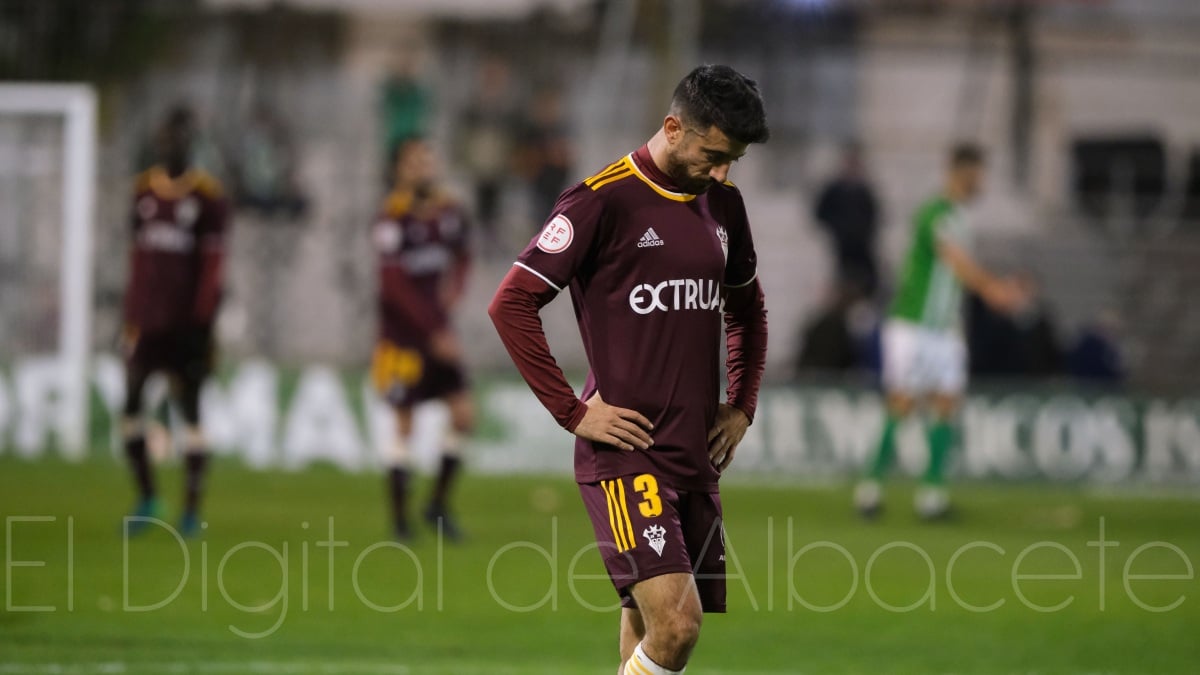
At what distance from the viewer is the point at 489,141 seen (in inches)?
774

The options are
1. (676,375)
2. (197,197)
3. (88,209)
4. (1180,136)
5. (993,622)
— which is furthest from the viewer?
(1180,136)

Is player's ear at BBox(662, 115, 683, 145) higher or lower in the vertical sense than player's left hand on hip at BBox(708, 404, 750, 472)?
higher

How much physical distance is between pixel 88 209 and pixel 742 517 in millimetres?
7260

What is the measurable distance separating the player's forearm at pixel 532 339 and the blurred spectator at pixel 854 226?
1348 cm

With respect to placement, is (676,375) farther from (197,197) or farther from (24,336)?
(24,336)

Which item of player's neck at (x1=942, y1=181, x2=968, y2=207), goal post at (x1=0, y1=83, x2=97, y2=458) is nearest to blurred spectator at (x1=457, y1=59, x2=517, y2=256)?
goal post at (x1=0, y1=83, x2=97, y2=458)

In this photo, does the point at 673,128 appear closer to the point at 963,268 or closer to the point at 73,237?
the point at 963,268

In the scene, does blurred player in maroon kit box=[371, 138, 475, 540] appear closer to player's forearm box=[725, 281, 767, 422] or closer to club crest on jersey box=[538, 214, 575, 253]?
player's forearm box=[725, 281, 767, 422]

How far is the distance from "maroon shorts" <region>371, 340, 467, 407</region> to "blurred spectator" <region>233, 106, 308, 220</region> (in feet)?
25.0

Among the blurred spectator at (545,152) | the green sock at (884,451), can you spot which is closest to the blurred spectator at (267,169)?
the blurred spectator at (545,152)

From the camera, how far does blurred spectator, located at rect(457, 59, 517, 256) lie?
63.6 ft

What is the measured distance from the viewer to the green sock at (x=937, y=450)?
1330cm

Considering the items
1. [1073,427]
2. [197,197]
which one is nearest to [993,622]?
[197,197]

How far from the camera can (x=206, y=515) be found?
494 inches
